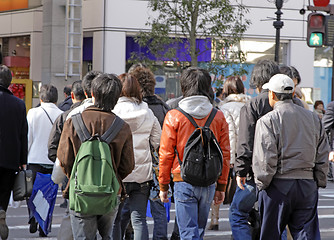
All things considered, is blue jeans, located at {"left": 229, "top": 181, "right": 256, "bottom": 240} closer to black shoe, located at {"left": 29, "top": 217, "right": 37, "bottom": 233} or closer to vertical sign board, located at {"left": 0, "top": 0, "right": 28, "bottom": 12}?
black shoe, located at {"left": 29, "top": 217, "right": 37, "bottom": 233}

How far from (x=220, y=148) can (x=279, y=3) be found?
13960 millimetres

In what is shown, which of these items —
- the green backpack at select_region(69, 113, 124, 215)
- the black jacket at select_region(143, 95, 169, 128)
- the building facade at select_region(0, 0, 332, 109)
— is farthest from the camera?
the building facade at select_region(0, 0, 332, 109)

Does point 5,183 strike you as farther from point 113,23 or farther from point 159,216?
point 113,23

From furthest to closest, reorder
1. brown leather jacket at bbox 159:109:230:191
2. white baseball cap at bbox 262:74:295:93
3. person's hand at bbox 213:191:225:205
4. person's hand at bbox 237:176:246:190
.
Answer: person's hand at bbox 237:176:246:190 → person's hand at bbox 213:191:225:205 → brown leather jacket at bbox 159:109:230:191 → white baseball cap at bbox 262:74:295:93

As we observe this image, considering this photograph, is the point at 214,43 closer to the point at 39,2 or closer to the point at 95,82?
the point at 39,2

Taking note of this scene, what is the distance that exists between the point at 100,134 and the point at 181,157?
99cm

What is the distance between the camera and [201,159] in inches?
247

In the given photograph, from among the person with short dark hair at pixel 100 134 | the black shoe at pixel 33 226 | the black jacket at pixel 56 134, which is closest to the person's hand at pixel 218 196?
the person with short dark hair at pixel 100 134

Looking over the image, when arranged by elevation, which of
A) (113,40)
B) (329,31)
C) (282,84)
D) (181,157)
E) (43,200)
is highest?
(113,40)

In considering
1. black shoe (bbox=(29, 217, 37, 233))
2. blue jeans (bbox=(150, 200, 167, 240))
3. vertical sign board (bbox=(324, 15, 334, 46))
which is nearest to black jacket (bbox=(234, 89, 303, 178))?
blue jeans (bbox=(150, 200, 167, 240))

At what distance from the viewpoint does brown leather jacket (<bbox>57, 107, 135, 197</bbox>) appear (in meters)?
5.69

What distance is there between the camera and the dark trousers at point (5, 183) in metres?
7.99

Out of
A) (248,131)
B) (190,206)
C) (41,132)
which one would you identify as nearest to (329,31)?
(41,132)

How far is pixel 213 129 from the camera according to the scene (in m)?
6.47
